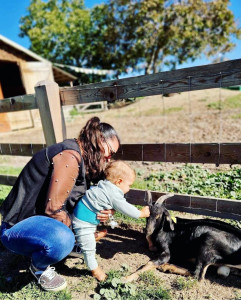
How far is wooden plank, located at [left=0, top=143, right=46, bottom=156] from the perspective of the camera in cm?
411

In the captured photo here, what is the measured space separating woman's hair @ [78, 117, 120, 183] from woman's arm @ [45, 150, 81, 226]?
15cm

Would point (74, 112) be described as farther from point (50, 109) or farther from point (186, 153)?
point (186, 153)

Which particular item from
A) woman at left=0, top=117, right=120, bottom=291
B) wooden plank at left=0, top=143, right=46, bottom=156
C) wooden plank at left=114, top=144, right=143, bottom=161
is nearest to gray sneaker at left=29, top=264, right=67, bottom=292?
woman at left=0, top=117, right=120, bottom=291

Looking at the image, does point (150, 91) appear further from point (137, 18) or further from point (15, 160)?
point (137, 18)

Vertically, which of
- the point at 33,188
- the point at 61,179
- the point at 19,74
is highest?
the point at 19,74

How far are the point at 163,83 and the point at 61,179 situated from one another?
146 cm

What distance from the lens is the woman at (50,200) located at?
2.39 metres

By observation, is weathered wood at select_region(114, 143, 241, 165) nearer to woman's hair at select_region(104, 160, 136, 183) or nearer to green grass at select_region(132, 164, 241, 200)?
woman's hair at select_region(104, 160, 136, 183)

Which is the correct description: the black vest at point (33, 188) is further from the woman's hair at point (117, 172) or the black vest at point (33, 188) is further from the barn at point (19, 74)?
the barn at point (19, 74)

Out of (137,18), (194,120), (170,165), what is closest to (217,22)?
(137,18)

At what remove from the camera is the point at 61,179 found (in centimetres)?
238

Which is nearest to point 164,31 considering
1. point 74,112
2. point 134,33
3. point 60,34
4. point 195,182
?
point 134,33

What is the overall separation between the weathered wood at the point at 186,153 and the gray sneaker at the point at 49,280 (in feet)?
5.23

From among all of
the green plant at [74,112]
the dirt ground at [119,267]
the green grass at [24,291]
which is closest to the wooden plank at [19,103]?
the dirt ground at [119,267]
